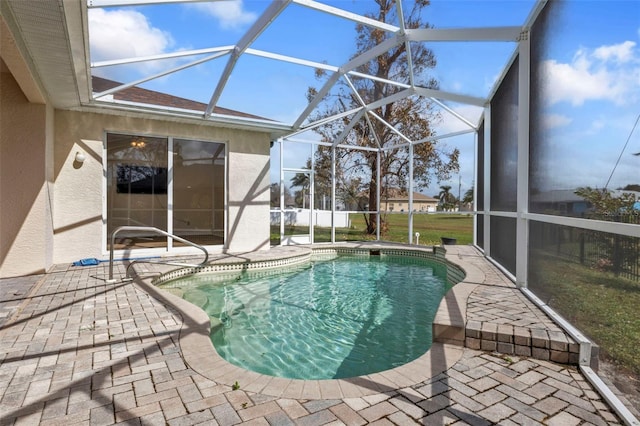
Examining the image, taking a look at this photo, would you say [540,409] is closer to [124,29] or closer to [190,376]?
[190,376]

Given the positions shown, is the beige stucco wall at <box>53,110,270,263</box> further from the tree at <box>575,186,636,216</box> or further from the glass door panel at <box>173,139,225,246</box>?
the tree at <box>575,186,636,216</box>

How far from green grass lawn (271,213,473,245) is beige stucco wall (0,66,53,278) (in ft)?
19.2

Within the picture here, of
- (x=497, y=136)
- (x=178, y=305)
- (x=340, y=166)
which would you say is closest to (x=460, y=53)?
(x=497, y=136)

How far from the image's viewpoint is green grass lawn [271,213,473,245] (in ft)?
36.6

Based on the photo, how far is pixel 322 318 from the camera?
498 cm

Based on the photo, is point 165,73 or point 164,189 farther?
point 164,189

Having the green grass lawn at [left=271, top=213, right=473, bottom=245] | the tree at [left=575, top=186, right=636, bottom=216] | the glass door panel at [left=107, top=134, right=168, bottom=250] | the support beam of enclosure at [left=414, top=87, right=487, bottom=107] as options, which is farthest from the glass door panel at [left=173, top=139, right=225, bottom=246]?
the tree at [left=575, top=186, right=636, bottom=216]

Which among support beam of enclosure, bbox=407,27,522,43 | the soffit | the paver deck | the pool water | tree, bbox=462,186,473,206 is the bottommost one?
the pool water

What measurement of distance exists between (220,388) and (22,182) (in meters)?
5.81

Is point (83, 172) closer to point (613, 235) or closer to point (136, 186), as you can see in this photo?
point (136, 186)

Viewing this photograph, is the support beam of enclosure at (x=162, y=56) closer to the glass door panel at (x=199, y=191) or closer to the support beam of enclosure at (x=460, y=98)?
the glass door panel at (x=199, y=191)

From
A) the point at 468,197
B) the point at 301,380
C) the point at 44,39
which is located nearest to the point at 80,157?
the point at 44,39

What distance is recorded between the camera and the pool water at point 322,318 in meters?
3.66

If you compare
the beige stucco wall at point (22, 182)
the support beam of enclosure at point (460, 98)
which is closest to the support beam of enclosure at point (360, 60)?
the support beam of enclosure at point (460, 98)
